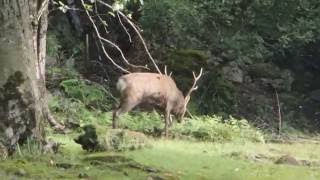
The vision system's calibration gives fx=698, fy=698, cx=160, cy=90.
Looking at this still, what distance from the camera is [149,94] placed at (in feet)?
43.4

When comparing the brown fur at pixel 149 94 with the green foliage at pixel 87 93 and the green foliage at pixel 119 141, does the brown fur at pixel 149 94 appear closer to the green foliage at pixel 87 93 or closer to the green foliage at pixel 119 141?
the green foliage at pixel 119 141

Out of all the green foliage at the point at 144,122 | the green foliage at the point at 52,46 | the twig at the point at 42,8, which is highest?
the twig at the point at 42,8

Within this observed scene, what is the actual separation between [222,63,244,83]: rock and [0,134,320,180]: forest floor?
8161 millimetres

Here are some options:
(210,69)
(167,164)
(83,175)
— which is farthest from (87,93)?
(83,175)

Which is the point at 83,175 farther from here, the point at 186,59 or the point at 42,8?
the point at 186,59

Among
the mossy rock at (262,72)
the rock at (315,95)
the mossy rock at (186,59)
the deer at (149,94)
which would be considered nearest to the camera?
the deer at (149,94)

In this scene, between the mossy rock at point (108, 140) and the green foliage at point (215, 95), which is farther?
the green foliage at point (215, 95)

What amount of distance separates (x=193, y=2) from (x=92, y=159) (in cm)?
1145

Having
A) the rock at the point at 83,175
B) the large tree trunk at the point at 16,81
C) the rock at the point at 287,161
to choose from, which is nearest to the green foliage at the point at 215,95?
the rock at the point at 287,161

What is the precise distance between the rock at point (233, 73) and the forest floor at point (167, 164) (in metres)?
8.16

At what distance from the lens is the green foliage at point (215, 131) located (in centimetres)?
1291

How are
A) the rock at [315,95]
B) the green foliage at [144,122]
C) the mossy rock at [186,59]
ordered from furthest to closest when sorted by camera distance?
the rock at [315,95] < the mossy rock at [186,59] < the green foliage at [144,122]

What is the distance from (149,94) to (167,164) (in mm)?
4882

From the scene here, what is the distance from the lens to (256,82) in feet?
68.2
